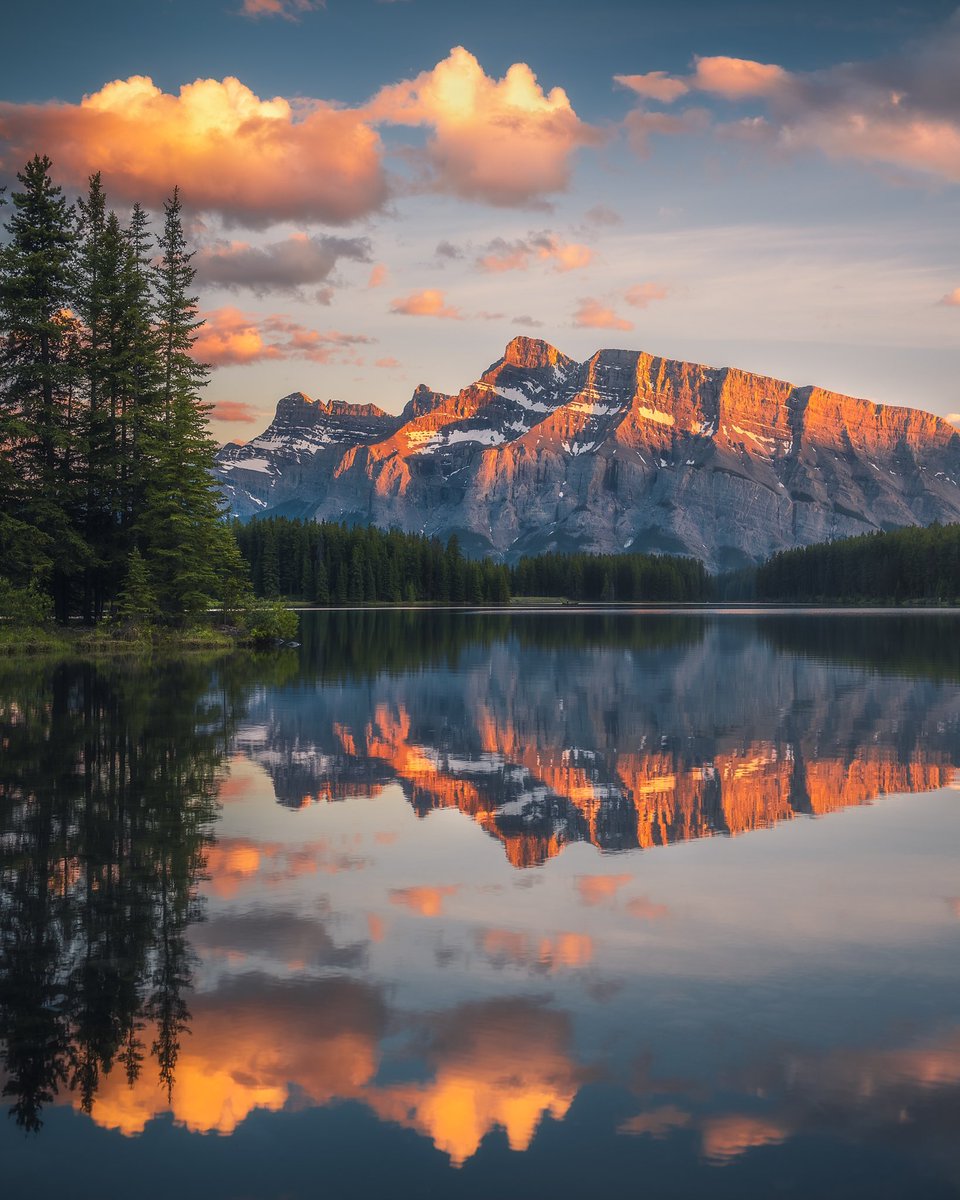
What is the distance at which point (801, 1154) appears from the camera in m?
7.80

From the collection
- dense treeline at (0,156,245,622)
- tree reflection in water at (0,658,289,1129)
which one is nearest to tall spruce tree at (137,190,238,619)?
dense treeline at (0,156,245,622)

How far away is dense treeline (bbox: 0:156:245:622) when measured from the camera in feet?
196

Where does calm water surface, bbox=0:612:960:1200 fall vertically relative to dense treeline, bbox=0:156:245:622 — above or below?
below

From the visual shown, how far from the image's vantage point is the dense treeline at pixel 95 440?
196 ft

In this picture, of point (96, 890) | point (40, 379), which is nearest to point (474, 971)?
point (96, 890)

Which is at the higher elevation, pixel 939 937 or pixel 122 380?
pixel 122 380

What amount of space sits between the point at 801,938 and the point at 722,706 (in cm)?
2592

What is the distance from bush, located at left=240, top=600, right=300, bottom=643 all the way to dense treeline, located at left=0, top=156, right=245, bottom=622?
205 cm

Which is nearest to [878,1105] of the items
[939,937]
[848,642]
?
[939,937]

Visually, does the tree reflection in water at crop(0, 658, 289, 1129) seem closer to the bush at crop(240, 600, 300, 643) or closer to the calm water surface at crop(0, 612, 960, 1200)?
the calm water surface at crop(0, 612, 960, 1200)

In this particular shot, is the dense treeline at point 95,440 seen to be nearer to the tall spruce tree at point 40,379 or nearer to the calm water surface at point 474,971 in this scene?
the tall spruce tree at point 40,379

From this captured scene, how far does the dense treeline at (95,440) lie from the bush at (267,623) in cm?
205

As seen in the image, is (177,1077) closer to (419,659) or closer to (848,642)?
(419,659)

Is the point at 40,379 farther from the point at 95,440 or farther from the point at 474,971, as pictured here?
the point at 474,971
